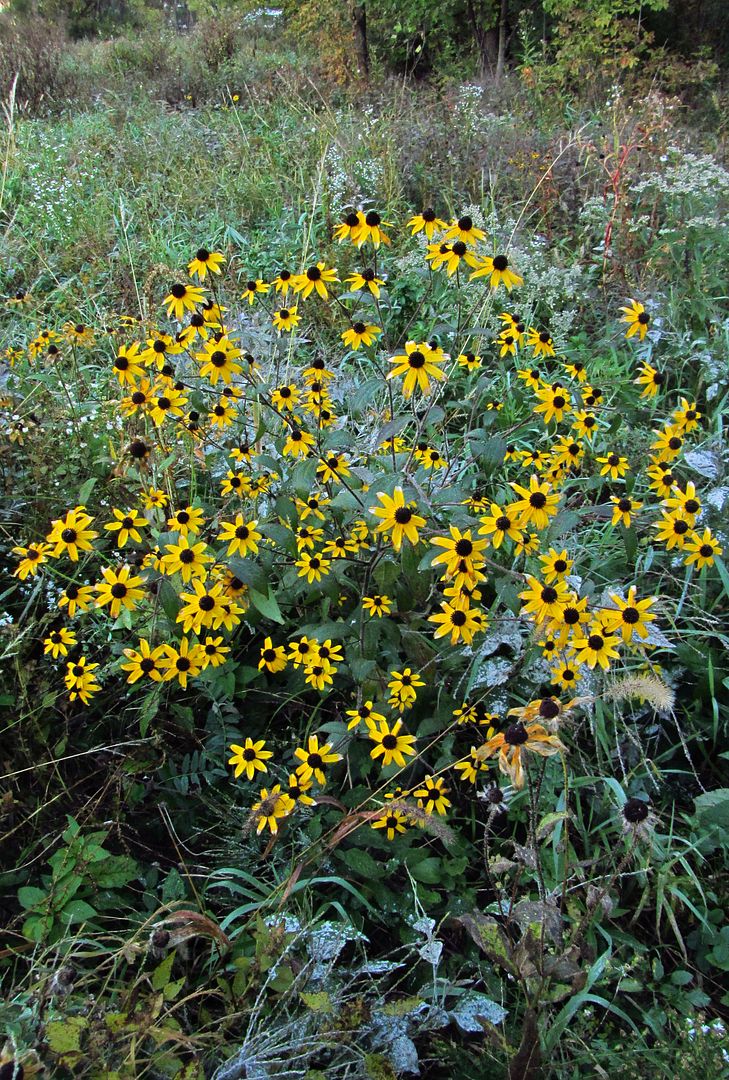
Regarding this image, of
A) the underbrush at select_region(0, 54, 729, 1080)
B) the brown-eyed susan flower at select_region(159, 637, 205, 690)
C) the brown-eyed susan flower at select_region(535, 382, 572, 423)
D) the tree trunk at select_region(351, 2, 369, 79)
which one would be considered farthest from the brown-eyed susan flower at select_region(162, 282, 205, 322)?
the tree trunk at select_region(351, 2, 369, 79)

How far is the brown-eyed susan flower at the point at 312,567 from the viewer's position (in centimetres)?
161

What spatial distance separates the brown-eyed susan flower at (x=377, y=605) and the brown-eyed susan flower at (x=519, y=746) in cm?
55

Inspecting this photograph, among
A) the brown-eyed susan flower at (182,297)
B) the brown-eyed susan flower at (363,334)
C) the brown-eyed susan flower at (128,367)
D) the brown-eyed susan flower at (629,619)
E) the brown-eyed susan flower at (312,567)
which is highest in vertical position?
the brown-eyed susan flower at (182,297)

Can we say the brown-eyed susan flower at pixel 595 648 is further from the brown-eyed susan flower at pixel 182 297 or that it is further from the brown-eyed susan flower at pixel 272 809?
the brown-eyed susan flower at pixel 182 297

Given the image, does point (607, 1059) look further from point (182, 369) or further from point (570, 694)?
point (182, 369)

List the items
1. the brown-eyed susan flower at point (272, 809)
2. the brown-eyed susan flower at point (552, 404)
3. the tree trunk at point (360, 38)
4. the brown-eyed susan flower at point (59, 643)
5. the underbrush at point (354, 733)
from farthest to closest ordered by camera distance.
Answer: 1. the tree trunk at point (360, 38)
2. the brown-eyed susan flower at point (552, 404)
3. the brown-eyed susan flower at point (59, 643)
4. the brown-eyed susan flower at point (272, 809)
5. the underbrush at point (354, 733)

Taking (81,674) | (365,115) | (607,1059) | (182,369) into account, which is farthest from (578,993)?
(365,115)

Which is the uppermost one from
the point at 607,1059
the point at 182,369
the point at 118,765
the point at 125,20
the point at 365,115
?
the point at 125,20

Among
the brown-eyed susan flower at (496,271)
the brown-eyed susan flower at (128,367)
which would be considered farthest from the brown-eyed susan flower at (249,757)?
the brown-eyed susan flower at (496,271)

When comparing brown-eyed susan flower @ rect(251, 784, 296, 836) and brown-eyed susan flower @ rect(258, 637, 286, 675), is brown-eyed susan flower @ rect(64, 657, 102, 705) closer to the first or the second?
brown-eyed susan flower @ rect(258, 637, 286, 675)

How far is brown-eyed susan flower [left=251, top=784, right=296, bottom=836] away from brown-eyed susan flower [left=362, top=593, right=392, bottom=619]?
1.38ft

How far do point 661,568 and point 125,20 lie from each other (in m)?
24.2

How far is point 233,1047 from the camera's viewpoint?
1109mm

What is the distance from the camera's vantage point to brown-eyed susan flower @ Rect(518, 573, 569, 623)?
1370 mm
